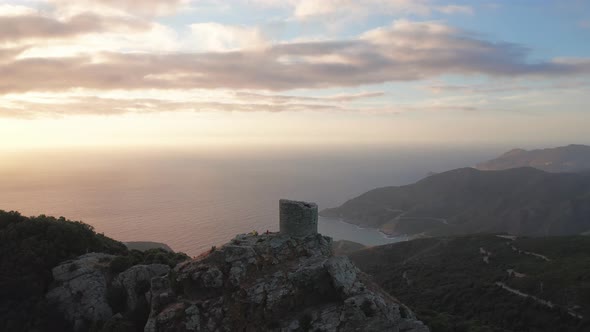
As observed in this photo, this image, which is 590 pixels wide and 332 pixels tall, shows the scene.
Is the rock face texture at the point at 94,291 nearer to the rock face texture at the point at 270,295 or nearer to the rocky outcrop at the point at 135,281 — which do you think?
the rocky outcrop at the point at 135,281

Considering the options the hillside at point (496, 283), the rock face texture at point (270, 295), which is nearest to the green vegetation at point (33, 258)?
the rock face texture at point (270, 295)

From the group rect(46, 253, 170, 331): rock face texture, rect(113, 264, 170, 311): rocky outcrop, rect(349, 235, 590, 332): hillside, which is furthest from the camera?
rect(349, 235, 590, 332): hillside

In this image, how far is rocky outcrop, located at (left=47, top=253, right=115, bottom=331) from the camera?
2262 centimetres

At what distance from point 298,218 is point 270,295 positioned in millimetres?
4980

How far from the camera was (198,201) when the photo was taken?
153 metres

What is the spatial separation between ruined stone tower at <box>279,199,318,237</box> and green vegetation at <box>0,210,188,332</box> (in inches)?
479

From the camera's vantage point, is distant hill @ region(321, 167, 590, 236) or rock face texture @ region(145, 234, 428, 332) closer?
rock face texture @ region(145, 234, 428, 332)

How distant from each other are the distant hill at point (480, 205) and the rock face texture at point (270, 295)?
339 feet

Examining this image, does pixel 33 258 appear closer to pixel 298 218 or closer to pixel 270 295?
pixel 270 295

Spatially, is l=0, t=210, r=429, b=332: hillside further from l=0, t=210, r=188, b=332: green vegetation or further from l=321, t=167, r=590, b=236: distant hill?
l=321, t=167, r=590, b=236: distant hill

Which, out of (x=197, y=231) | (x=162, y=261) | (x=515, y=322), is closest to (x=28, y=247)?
(x=162, y=261)

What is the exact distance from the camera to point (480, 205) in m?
130

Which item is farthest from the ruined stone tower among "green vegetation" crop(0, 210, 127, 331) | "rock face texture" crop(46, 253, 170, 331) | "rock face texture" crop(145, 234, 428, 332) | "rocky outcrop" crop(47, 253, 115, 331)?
"green vegetation" crop(0, 210, 127, 331)

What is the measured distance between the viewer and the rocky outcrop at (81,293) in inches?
891
